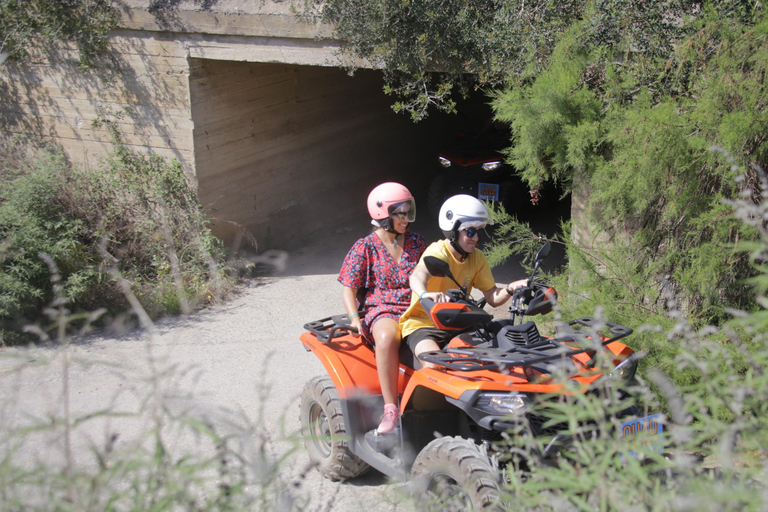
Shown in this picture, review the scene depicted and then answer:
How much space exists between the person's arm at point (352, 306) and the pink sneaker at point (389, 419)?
20.9 inches

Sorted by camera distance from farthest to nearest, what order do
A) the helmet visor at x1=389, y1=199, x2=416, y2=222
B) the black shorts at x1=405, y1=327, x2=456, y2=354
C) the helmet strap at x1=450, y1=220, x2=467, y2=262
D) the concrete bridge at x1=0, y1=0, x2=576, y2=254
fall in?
the concrete bridge at x1=0, y1=0, x2=576, y2=254, the helmet visor at x1=389, y1=199, x2=416, y2=222, the helmet strap at x1=450, y1=220, x2=467, y2=262, the black shorts at x1=405, y1=327, x2=456, y2=354

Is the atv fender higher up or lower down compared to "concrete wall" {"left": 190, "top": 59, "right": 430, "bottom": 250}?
lower down

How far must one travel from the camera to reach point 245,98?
793cm

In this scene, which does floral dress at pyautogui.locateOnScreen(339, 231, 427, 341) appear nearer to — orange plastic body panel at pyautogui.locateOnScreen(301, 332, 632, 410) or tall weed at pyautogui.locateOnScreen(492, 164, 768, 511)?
orange plastic body panel at pyautogui.locateOnScreen(301, 332, 632, 410)

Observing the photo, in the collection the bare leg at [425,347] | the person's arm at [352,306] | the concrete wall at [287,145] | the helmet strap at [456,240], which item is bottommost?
the bare leg at [425,347]

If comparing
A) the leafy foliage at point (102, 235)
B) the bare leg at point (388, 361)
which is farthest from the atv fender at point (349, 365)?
the leafy foliage at point (102, 235)

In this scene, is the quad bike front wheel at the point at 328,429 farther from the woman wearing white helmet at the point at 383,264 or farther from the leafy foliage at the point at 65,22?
the leafy foliage at the point at 65,22

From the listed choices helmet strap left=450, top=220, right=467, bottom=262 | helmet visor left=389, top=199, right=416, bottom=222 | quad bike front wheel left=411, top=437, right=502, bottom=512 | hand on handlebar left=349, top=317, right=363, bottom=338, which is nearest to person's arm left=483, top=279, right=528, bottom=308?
helmet strap left=450, top=220, right=467, bottom=262

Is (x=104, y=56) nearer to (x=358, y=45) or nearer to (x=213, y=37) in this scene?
(x=213, y=37)

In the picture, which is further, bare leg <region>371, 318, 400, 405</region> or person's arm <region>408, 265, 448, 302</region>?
bare leg <region>371, 318, 400, 405</region>

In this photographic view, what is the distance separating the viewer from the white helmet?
131 inches

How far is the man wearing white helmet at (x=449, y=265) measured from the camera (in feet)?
10.7

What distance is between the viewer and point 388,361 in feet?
10.8

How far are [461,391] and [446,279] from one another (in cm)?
95
